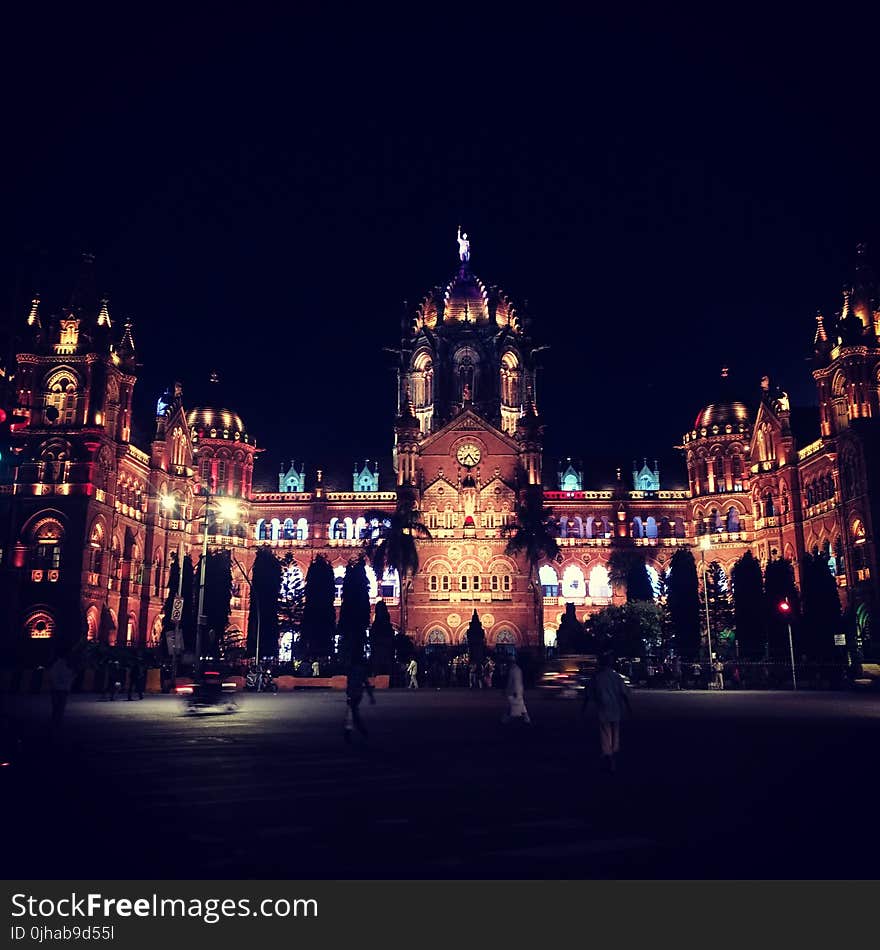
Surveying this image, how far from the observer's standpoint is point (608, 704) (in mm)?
13562

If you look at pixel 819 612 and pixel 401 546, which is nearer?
pixel 819 612

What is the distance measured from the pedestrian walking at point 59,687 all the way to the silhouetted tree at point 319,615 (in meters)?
48.3

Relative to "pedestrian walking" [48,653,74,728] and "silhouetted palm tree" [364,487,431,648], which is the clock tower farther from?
"pedestrian walking" [48,653,74,728]

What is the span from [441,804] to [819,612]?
169ft

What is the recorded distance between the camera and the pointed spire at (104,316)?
66250mm

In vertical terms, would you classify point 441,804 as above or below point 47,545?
below

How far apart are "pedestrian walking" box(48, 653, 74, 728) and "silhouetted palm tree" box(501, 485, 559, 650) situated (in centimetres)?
5228

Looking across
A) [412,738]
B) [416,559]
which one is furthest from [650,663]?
[412,738]

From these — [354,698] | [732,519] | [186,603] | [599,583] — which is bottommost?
[354,698]

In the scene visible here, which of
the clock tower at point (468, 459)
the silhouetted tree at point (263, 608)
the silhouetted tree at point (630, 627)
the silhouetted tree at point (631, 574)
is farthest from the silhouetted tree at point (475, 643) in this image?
the silhouetted tree at point (631, 574)

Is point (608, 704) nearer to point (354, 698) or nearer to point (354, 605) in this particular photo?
point (354, 698)

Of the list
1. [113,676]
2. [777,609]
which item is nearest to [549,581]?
[777,609]

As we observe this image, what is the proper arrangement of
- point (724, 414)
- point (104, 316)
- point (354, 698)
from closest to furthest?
1. point (354, 698)
2. point (104, 316)
3. point (724, 414)

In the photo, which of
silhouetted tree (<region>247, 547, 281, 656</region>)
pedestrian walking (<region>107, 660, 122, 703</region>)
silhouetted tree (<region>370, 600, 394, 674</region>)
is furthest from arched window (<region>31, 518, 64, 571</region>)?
silhouetted tree (<region>370, 600, 394, 674</region>)
